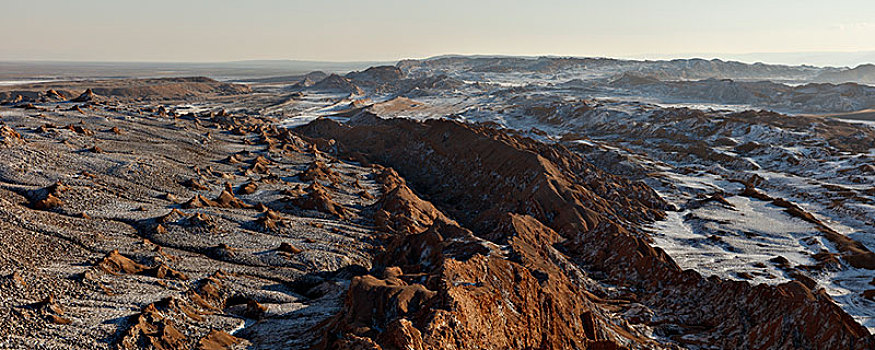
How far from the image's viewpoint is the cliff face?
1112 inches

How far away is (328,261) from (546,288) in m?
22.0

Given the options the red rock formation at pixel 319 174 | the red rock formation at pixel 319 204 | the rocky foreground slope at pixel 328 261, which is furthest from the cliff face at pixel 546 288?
the red rock formation at pixel 319 174

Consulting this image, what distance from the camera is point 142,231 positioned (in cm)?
4678

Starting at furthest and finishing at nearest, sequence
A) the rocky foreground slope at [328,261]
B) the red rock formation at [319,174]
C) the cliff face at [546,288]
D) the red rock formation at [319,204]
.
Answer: the red rock formation at [319,174] < the red rock formation at [319,204] < the rocky foreground slope at [328,261] < the cliff face at [546,288]

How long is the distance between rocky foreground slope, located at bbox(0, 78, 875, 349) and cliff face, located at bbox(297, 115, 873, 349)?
154mm

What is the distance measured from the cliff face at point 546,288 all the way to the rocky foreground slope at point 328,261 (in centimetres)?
15

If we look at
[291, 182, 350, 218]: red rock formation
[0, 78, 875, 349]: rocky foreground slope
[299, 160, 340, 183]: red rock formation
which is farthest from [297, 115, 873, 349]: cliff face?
[299, 160, 340, 183]: red rock formation

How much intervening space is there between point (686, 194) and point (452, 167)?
131ft

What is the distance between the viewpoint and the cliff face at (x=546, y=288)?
2823 centimetres

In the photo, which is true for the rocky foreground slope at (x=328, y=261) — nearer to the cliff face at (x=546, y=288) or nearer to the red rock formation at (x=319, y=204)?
the cliff face at (x=546, y=288)

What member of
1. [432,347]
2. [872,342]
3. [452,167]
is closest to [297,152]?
[452,167]

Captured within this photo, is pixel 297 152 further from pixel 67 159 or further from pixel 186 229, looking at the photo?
pixel 186 229

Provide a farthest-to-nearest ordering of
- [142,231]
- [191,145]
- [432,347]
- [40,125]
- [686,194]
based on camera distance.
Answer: [686,194]
[191,145]
[40,125]
[142,231]
[432,347]

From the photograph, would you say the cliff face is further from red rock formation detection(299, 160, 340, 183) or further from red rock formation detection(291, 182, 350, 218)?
red rock formation detection(299, 160, 340, 183)
